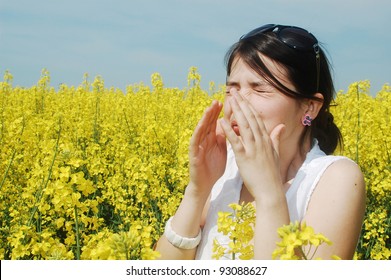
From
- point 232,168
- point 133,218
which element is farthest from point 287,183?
point 133,218

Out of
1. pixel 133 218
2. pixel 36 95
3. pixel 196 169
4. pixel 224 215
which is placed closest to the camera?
pixel 224 215

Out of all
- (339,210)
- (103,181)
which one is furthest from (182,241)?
(103,181)

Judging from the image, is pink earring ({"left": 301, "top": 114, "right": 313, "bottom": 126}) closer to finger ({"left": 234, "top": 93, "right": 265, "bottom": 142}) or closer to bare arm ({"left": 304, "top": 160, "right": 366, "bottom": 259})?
bare arm ({"left": 304, "top": 160, "right": 366, "bottom": 259})

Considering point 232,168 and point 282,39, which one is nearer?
point 282,39

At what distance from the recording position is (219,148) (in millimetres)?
1582

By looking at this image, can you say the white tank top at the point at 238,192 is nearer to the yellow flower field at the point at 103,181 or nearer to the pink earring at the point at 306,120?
the pink earring at the point at 306,120

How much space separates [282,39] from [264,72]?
0.12 metres

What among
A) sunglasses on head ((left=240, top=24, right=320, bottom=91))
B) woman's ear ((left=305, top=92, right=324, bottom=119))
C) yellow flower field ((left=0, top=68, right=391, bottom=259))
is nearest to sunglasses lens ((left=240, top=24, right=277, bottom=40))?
sunglasses on head ((left=240, top=24, right=320, bottom=91))

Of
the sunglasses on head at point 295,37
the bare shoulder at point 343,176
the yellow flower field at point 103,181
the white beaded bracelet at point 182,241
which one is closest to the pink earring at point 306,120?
the sunglasses on head at point 295,37

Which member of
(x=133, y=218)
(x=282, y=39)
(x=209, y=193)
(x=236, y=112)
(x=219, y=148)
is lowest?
(x=133, y=218)

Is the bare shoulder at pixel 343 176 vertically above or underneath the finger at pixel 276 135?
underneath

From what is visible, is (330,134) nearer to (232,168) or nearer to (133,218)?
(232,168)

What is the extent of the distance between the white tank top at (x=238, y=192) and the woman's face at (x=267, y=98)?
5.2 inches

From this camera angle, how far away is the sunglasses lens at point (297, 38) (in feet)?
5.16
